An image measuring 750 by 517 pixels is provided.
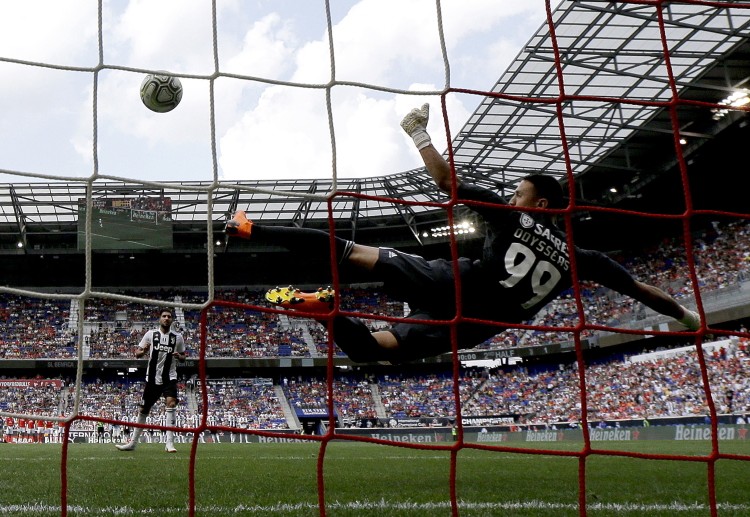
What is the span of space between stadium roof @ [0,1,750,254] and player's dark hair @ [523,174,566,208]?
6.52 metres

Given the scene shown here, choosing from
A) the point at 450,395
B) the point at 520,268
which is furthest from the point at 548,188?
the point at 450,395

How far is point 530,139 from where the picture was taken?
65.7 ft

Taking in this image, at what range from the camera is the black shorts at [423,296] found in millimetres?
3717

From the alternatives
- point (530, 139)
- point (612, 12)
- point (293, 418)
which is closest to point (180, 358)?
point (612, 12)

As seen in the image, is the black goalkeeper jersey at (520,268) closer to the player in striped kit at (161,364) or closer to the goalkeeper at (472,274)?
the goalkeeper at (472,274)

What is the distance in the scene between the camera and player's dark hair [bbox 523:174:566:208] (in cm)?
365

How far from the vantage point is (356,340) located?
11.6ft

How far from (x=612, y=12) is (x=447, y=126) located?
12.4 meters

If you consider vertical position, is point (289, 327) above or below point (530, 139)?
below

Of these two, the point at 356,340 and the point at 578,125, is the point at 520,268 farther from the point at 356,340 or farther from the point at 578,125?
the point at 578,125

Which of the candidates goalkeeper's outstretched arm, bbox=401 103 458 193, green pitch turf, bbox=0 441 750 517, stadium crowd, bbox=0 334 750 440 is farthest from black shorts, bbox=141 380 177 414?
stadium crowd, bbox=0 334 750 440

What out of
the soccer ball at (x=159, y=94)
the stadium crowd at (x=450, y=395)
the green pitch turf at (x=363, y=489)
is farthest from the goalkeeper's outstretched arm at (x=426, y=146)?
the stadium crowd at (x=450, y=395)

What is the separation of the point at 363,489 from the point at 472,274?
233 centimetres

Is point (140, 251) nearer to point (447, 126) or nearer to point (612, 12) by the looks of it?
point (612, 12)
